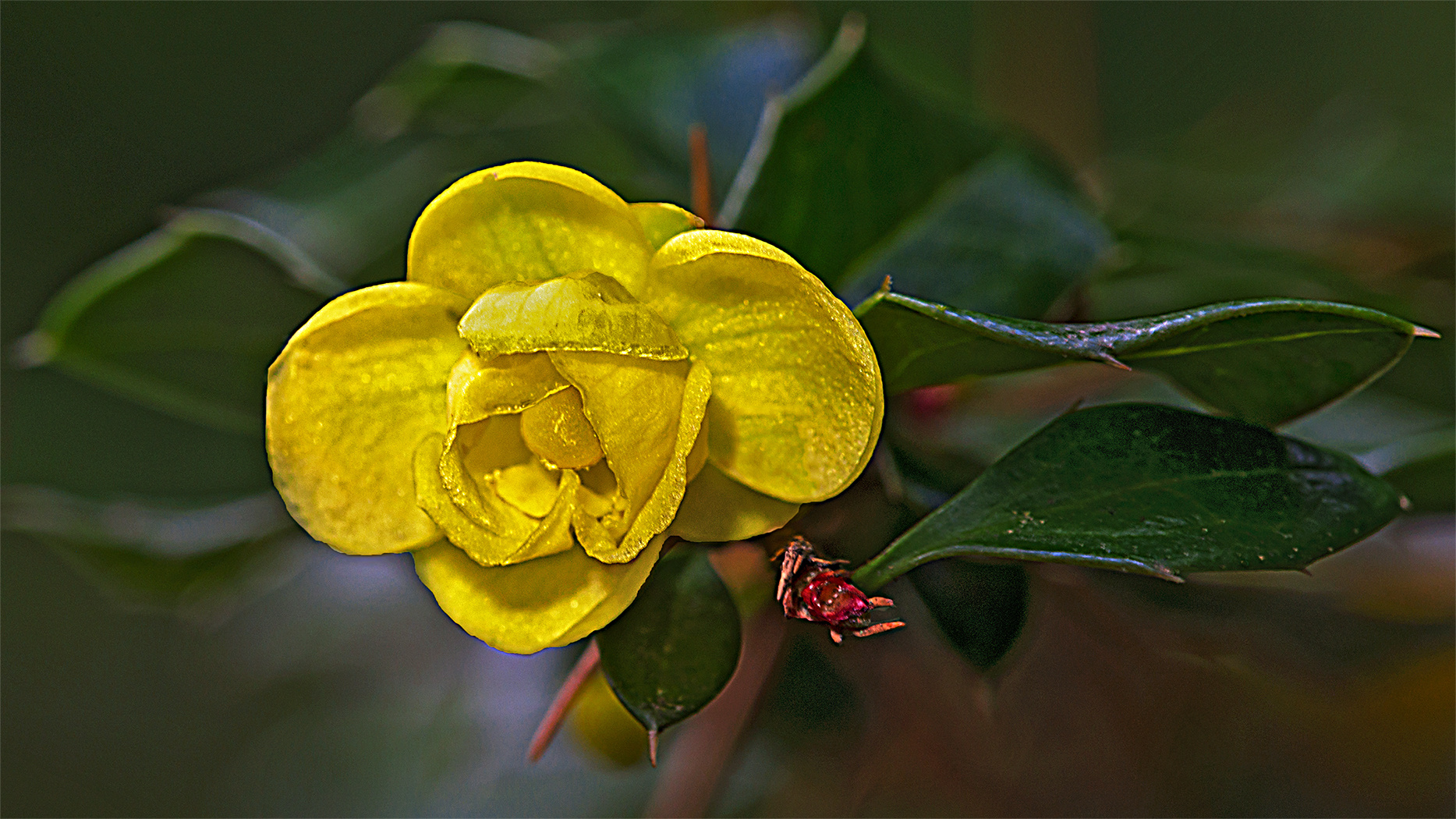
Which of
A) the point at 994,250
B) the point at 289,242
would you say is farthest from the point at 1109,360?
the point at 289,242

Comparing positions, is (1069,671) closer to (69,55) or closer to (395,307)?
(395,307)

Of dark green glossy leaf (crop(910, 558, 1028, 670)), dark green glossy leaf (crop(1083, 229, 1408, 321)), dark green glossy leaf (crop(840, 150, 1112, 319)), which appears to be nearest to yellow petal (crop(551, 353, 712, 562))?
dark green glossy leaf (crop(910, 558, 1028, 670))

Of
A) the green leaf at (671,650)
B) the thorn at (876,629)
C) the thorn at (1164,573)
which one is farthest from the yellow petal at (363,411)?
the thorn at (1164,573)

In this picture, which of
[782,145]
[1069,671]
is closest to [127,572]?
[782,145]

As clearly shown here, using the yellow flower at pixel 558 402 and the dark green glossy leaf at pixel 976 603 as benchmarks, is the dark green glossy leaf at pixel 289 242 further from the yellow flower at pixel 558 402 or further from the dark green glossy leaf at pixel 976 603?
the dark green glossy leaf at pixel 976 603

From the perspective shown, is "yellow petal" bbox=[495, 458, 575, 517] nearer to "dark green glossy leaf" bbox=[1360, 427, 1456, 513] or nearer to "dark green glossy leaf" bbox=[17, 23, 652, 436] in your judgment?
"dark green glossy leaf" bbox=[17, 23, 652, 436]

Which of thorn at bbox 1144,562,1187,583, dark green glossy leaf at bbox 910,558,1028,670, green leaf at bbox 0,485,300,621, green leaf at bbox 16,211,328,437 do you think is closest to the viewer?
thorn at bbox 1144,562,1187,583

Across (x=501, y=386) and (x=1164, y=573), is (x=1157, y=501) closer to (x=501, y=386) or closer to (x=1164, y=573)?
(x=1164, y=573)

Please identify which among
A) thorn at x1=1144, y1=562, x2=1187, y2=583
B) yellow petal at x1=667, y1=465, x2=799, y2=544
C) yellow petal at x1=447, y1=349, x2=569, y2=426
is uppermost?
yellow petal at x1=447, y1=349, x2=569, y2=426
